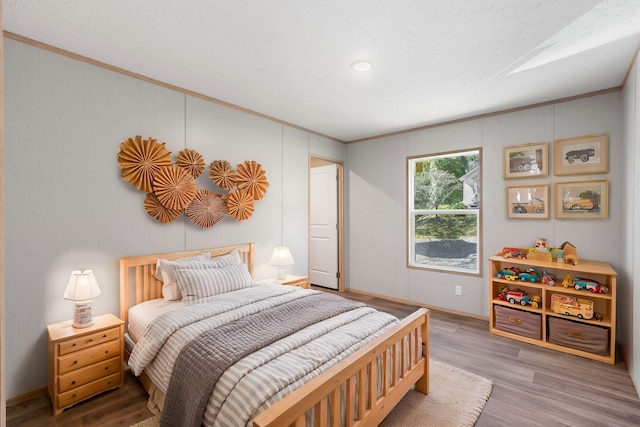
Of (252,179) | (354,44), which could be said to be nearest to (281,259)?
(252,179)

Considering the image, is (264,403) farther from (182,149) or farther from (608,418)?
(182,149)

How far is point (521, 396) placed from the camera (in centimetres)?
239

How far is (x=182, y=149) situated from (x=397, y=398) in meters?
2.86

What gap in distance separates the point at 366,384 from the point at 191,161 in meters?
2.54

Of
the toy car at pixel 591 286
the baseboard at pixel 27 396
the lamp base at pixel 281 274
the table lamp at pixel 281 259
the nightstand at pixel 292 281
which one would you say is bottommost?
the baseboard at pixel 27 396

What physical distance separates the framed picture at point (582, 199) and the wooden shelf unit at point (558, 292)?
0.51 metres

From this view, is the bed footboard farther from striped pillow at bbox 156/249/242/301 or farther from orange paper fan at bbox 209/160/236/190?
orange paper fan at bbox 209/160/236/190

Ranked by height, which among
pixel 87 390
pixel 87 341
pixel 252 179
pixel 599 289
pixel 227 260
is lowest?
pixel 87 390

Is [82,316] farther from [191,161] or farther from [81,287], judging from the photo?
[191,161]

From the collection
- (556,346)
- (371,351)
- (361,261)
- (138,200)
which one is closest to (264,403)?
(371,351)

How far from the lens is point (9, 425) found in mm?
2078

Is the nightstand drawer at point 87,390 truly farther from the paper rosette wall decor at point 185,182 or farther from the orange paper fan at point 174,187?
the orange paper fan at point 174,187

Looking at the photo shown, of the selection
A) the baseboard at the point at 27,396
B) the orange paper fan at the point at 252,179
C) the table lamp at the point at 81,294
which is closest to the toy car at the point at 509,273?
the orange paper fan at the point at 252,179

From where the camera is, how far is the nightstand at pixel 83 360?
7.14 ft
